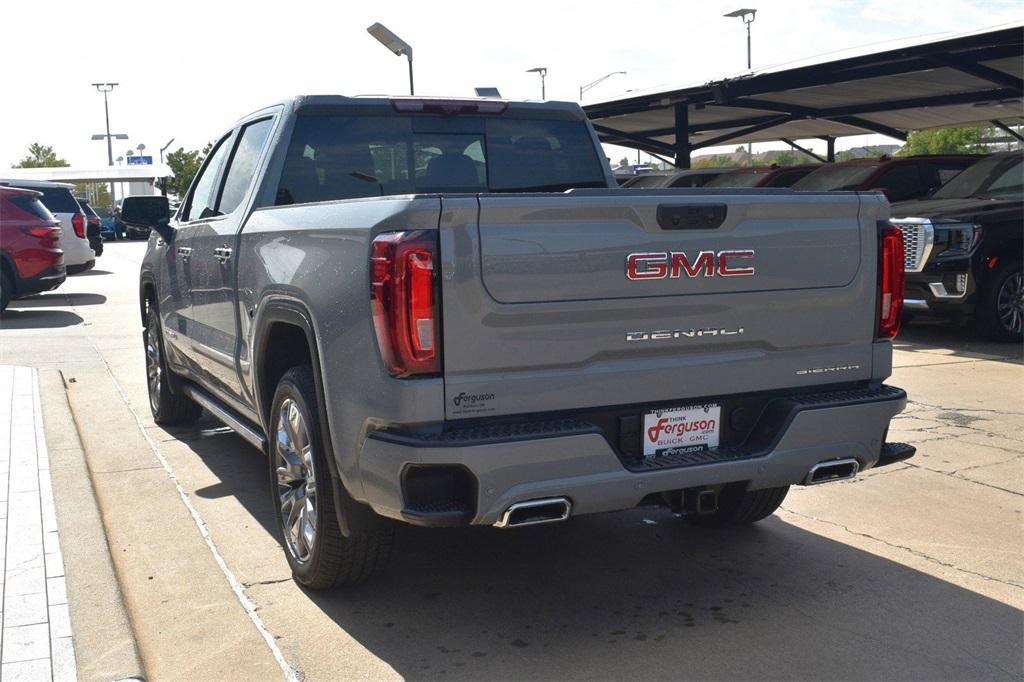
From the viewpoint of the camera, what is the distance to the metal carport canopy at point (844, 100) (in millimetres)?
15234

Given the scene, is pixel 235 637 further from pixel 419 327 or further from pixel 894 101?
pixel 894 101

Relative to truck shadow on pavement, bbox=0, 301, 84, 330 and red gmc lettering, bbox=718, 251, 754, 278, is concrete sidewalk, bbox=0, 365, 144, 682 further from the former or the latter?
truck shadow on pavement, bbox=0, 301, 84, 330

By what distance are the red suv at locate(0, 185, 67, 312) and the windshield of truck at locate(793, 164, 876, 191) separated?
11.1 m

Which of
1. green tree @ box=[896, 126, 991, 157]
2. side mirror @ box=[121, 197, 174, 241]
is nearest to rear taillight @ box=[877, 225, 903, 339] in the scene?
side mirror @ box=[121, 197, 174, 241]

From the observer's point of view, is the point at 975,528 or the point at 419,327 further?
the point at 975,528

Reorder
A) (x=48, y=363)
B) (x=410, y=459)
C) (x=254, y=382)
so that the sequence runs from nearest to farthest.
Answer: (x=410, y=459), (x=254, y=382), (x=48, y=363)

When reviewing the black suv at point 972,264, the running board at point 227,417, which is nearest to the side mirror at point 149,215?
the running board at point 227,417

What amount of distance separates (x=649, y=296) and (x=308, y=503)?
1652 millimetres

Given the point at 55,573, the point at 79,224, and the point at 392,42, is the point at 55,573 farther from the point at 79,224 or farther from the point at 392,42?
the point at 79,224

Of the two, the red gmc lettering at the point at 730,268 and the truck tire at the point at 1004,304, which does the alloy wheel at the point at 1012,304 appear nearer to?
the truck tire at the point at 1004,304

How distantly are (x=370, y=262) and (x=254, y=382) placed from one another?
155cm

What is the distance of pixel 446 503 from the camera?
3775mm

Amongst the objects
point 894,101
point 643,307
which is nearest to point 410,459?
point 643,307

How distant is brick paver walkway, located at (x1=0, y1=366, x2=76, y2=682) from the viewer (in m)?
3.91
